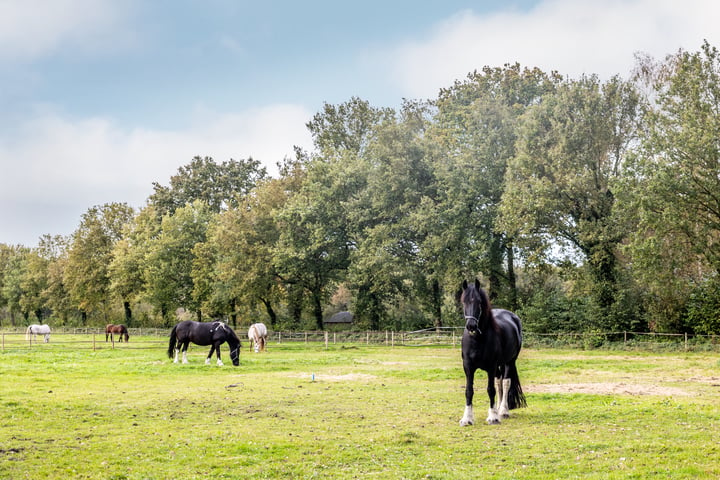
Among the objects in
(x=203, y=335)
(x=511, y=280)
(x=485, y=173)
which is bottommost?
(x=203, y=335)

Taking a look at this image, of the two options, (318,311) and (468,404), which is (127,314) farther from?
(468,404)

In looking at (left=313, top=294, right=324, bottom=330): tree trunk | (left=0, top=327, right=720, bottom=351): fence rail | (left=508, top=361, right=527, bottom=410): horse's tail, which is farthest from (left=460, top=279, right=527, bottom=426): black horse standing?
(left=313, top=294, right=324, bottom=330): tree trunk

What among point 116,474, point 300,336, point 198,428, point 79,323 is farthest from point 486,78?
point 79,323

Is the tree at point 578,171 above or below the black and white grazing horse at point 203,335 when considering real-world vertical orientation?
above

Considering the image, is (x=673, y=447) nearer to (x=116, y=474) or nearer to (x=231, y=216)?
(x=116, y=474)

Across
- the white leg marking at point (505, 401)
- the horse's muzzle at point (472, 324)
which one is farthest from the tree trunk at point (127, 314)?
the horse's muzzle at point (472, 324)

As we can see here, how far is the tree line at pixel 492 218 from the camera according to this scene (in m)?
31.1

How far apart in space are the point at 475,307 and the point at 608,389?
25.6 feet

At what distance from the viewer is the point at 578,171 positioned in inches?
1405

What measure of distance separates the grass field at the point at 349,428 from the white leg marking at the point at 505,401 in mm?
329

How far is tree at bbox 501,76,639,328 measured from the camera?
3556 centimetres

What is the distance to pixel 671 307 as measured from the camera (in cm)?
3422

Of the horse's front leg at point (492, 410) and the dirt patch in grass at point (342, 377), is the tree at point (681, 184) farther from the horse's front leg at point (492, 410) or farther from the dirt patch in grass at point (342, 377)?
the horse's front leg at point (492, 410)

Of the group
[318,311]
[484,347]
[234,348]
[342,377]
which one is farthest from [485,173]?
[484,347]
